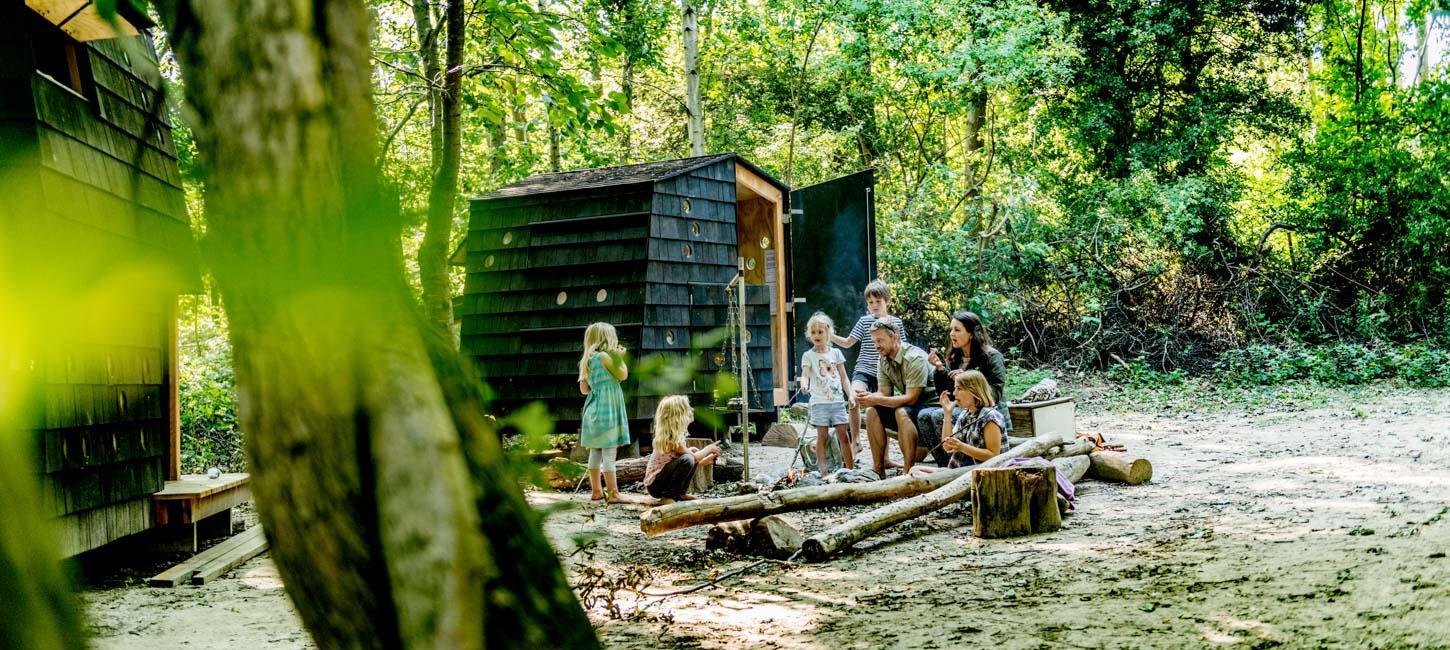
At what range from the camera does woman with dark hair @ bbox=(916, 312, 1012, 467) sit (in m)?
8.75

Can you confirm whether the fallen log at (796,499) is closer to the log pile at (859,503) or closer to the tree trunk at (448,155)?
the log pile at (859,503)

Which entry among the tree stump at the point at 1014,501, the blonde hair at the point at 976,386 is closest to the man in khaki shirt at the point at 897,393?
the blonde hair at the point at 976,386

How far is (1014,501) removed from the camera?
701 cm

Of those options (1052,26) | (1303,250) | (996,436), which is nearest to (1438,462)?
(996,436)

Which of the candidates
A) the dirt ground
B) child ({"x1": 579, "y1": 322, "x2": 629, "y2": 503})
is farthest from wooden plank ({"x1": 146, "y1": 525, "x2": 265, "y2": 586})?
child ({"x1": 579, "y1": 322, "x2": 629, "y2": 503})

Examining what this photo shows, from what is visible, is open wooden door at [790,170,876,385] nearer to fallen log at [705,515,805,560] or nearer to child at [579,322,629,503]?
child at [579,322,629,503]

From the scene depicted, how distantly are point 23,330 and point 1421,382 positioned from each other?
17.8 m

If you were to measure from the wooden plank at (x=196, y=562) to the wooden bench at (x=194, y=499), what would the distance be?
0.24 metres

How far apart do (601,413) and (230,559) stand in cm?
295

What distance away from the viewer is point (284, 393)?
1.47 meters

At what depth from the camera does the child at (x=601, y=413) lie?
29.0 feet

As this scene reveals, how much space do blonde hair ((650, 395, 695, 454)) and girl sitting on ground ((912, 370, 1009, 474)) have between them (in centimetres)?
189

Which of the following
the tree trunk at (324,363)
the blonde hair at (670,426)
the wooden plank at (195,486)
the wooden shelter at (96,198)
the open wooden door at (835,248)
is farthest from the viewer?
the open wooden door at (835,248)

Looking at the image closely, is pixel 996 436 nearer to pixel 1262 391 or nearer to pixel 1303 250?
pixel 1262 391
